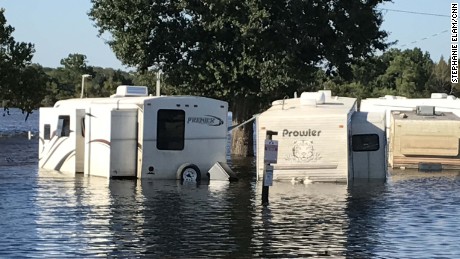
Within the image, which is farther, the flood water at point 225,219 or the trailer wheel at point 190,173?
the trailer wheel at point 190,173

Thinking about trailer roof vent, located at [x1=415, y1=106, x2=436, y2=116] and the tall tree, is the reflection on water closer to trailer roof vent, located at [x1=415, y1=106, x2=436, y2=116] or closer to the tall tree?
trailer roof vent, located at [x1=415, y1=106, x2=436, y2=116]

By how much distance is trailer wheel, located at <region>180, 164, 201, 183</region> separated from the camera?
91.9 feet

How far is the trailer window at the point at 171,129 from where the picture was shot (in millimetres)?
27828

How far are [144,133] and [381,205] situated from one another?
27.2 ft

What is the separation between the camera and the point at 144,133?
1087 inches

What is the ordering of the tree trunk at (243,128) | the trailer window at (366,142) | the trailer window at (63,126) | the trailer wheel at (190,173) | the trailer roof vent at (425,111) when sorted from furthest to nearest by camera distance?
the tree trunk at (243,128) < the trailer roof vent at (425,111) < the trailer window at (63,126) < the trailer window at (366,142) < the trailer wheel at (190,173)

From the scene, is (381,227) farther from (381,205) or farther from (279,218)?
(381,205)

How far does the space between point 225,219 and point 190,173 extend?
899 cm

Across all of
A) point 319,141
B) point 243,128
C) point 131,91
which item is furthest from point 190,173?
point 243,128

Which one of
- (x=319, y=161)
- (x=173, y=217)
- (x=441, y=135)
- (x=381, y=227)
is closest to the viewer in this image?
(x=381, y=227)

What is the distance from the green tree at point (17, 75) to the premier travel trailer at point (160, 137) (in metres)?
31.5

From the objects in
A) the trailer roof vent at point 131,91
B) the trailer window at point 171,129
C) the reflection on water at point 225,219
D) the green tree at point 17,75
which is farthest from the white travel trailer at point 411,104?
the green tree at point 17,75

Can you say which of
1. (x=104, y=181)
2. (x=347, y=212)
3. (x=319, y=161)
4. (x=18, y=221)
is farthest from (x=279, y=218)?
(x=104, y=181)

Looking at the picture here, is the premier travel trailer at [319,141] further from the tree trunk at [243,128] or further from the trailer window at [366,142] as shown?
the tree trunk at [243,128]
